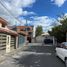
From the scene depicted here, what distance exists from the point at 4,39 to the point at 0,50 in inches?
85.4

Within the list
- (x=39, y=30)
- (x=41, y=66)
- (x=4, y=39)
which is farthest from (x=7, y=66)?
(x=39, y=30)

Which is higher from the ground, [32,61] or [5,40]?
[5,40]

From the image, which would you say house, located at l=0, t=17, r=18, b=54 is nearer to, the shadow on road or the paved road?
the paved road

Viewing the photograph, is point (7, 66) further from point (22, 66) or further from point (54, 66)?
point (54, 66)

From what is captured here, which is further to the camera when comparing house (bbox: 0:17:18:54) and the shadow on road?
house (bbox: 0:17:18:54)

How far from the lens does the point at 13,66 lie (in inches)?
411

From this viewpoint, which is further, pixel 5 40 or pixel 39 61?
pixel 5 40

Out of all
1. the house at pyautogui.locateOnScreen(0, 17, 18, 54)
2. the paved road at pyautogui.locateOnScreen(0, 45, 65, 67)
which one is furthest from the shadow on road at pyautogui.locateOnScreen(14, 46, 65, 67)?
the house at pyautogui.locateOnScreen(0, 17, 18, 54)

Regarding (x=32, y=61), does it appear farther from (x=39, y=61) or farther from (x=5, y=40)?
(x=5, y=40)

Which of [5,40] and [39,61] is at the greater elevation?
[5,40]

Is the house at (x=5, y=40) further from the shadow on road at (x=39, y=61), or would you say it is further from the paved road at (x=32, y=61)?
the shadow on road at (x=39, y=61)

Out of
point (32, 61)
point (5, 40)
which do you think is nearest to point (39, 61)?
point (32, 61)

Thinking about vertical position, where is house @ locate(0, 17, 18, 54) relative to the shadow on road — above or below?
above

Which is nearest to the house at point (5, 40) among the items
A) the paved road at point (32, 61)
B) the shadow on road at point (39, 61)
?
the paved road at point (32, 61)
